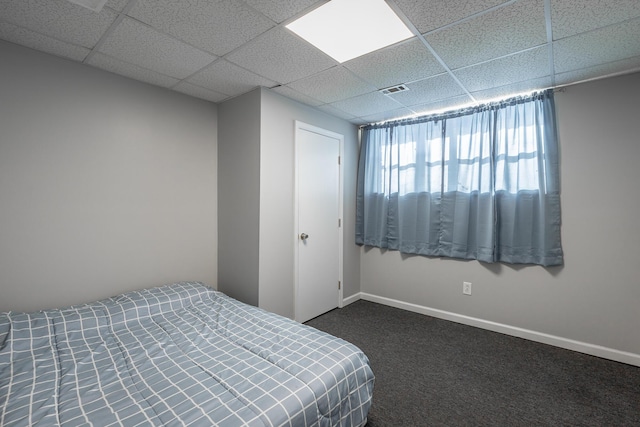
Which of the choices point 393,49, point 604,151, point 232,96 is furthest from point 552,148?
point 232,96

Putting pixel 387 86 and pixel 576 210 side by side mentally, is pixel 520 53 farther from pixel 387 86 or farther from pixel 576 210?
pixel 576 210

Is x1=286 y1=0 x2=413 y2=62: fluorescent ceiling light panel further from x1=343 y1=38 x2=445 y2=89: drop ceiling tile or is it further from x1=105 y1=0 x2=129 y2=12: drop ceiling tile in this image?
x1=105 y1=0 x2=129 y2=12: drop ceiling tile

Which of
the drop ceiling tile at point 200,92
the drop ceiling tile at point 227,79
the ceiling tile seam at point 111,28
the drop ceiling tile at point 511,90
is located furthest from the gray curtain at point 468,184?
the ceiling tile seam at point 111,28

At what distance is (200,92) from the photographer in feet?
9.25

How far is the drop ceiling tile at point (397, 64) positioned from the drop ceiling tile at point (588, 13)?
0.71 metres

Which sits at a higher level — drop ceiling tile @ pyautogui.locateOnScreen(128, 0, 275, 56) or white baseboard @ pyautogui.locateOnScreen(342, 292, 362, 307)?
drop ceiling tile @ pyautogui.locateOnScreen(128, 0, 275, 56)

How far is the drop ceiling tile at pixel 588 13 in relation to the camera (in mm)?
1521

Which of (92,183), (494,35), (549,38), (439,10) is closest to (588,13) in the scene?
(549,38)

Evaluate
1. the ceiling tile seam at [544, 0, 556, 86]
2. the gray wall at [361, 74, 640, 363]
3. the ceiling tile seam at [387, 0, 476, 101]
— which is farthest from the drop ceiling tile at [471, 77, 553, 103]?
the ceiling tile seam at [387, 0, 476, 101]

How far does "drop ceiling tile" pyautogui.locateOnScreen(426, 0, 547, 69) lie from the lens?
1.60m

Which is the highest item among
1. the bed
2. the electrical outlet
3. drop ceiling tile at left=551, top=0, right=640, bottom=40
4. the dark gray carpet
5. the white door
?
drop ceiling tile at left=551, top=0, right=640, bottom=40

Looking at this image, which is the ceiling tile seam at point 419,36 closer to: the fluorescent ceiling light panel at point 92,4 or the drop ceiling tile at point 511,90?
the drop ceiling tile at point 511,90

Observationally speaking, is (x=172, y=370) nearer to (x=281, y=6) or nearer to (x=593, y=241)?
(x=281, y=6)

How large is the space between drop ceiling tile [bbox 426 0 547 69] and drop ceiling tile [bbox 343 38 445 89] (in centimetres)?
11
